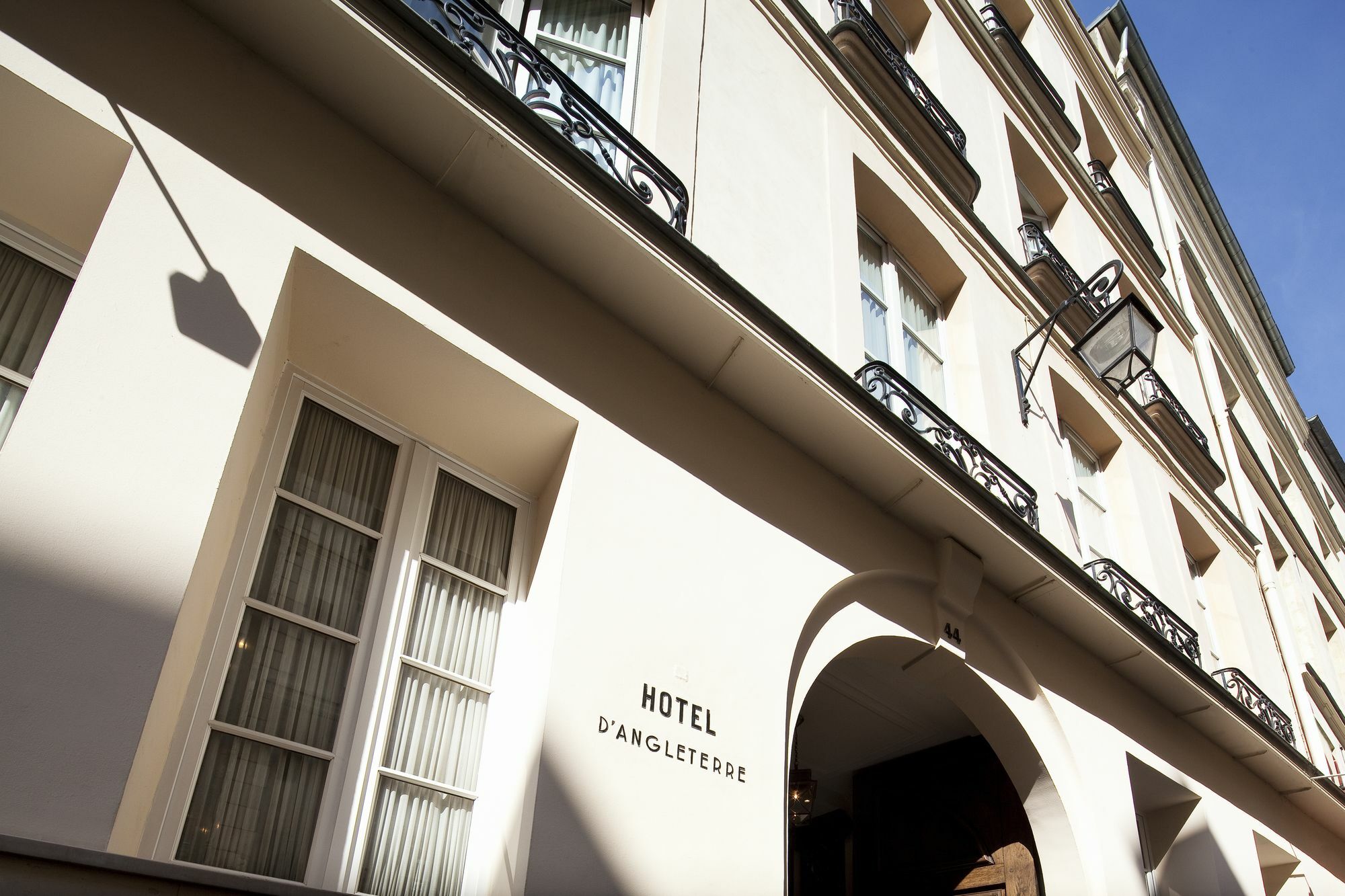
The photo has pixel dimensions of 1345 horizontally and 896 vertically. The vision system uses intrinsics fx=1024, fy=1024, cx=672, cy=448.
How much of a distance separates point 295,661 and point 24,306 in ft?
5.27

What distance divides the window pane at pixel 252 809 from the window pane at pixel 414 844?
261 mm

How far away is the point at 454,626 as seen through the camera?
4410 millimetres

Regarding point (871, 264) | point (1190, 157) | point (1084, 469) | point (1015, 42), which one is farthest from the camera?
point (1190, 157)

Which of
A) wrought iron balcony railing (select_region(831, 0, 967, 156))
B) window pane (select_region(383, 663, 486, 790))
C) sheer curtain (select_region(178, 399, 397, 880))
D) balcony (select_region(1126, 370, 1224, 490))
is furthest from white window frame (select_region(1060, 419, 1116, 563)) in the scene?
sheer curtain (select_region(178, 399, 397, 880))

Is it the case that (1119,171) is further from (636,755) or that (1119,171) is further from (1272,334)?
(636,755)

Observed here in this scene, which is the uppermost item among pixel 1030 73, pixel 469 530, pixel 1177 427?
pixel 1030 73

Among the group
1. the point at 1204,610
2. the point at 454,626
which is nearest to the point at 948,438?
the point at 454,626

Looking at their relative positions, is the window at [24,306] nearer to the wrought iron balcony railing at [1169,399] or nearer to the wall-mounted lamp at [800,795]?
the wall-mounted lamp at [800,795]

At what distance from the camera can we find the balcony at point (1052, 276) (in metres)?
10.5

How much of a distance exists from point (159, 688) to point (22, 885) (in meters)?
0.68

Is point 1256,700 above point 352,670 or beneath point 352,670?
above

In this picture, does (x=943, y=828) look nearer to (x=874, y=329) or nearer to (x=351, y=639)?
(x=874, y=329)

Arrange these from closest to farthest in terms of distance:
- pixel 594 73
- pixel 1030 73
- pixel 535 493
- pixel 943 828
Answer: pixel 535 493 → pixel 594 73 → pixel 943 828 → pixel 1030 73

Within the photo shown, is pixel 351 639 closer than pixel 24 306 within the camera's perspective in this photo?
No
